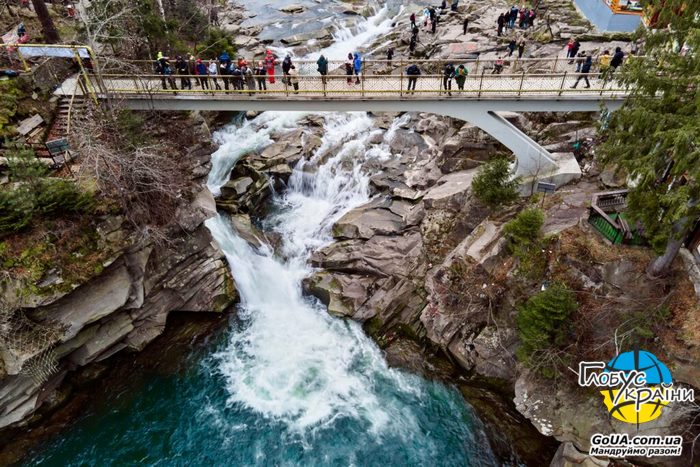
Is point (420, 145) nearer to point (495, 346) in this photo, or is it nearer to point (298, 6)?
point (495, 346)

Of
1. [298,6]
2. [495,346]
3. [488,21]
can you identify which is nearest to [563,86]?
[495,346]

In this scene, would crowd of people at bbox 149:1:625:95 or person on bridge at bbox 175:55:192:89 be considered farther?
person on bridge at bbox 175:55:192:89

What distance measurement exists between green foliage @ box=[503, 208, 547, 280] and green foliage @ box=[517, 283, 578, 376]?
1.50 m

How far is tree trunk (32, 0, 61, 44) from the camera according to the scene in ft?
77.3

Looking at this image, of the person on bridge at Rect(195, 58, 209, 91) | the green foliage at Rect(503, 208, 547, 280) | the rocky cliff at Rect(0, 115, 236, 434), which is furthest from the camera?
the person on bridge at Rect(195, 58, 209, 91)

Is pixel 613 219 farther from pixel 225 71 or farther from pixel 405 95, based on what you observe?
pixel 225 71

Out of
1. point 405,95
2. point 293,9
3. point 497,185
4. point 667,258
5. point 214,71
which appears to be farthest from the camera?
point 293,9

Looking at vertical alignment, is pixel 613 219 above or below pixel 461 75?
below

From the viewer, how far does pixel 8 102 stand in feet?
66.3

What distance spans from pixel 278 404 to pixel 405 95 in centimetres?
1529

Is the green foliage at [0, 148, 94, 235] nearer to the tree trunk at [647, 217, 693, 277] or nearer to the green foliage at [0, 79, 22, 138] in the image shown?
the green foliage at [0, 79, 22, 138]

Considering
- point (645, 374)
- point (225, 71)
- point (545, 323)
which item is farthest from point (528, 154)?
point (225, 71)

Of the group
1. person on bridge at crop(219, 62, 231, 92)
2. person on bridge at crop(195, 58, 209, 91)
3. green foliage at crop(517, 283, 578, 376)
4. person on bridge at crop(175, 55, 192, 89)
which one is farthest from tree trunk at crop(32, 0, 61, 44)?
green foliage at crop(517, 283, 578, 376)

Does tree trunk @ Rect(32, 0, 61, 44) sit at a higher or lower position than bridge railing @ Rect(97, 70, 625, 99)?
higher
